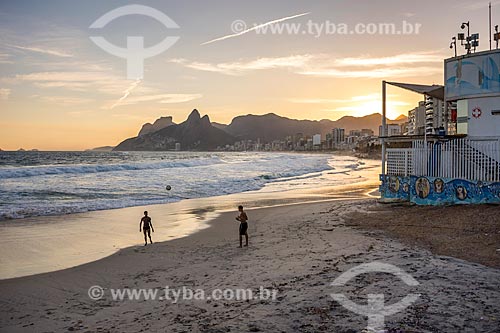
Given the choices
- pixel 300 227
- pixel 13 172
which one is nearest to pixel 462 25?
pixel 300 227

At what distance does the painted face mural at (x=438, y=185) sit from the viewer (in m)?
17.0

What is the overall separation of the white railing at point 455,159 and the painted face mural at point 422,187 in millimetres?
323

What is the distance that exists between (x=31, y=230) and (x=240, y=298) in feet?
37.8

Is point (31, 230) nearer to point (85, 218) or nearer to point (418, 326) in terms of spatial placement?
point (85, 218)

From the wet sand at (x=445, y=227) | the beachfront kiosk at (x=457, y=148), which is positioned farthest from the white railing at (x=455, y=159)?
the wet sand at (x=445, y=227)

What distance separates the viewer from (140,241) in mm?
14078

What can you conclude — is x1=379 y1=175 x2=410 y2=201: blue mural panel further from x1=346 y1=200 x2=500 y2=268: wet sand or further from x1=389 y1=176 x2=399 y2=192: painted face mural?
x1=346 y1=200 x2=500 y2=268: wet sand

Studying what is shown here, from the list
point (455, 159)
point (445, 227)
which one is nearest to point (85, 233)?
point (445, 227)

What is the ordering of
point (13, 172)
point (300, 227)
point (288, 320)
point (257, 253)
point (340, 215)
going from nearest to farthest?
1. point (288, 320)
2. point (257, 253)
3. point (300, 227)
4. point (340, 215)
5. point (13, 172)

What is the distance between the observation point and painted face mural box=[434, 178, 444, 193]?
55.7 feet

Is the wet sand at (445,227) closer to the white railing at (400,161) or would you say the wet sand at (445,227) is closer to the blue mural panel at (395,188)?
the blue mural panel at (395,188)

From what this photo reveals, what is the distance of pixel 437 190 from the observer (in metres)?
17.1

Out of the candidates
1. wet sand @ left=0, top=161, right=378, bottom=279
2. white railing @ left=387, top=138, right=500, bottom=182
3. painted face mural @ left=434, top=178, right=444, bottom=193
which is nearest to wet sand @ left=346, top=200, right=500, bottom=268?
painted face mural @ left=434, top=178, right=444, bottom=193

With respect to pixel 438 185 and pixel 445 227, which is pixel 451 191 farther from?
pixel 445 227
